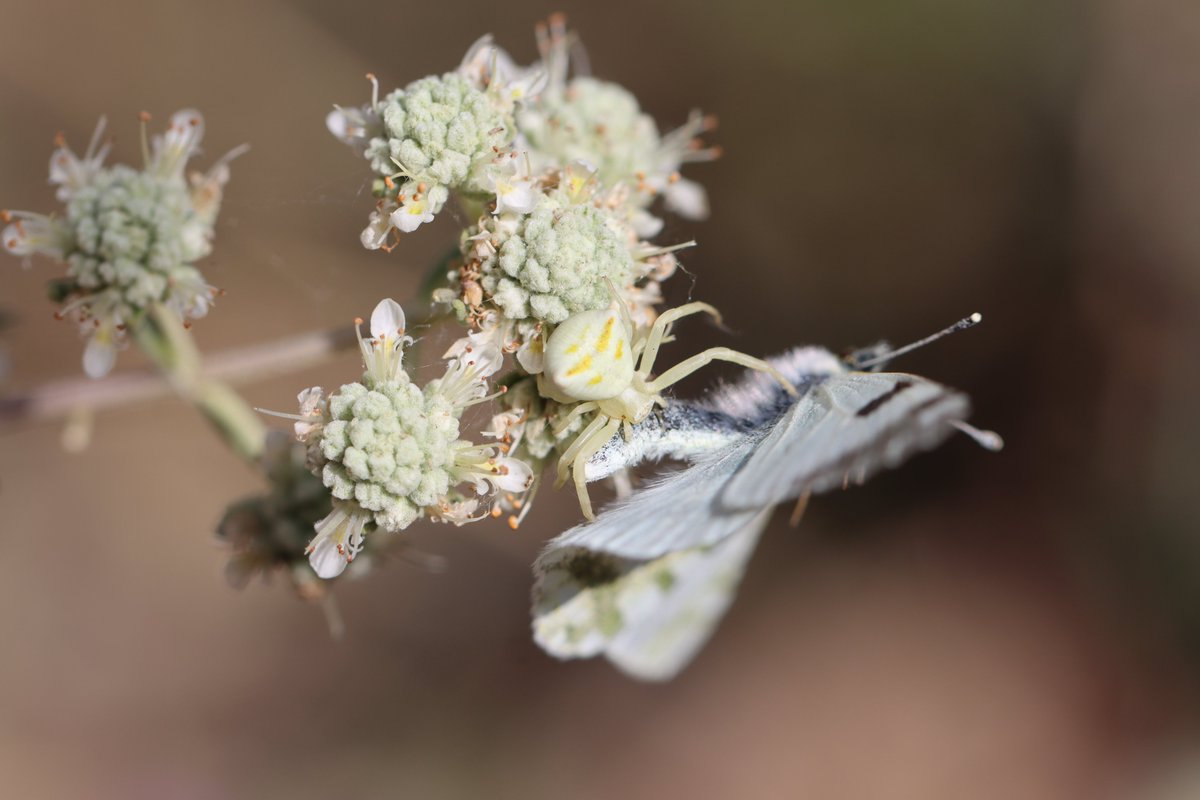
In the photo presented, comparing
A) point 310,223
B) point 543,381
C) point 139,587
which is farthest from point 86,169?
point 139,587

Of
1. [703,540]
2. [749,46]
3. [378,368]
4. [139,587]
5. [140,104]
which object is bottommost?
[703,540]

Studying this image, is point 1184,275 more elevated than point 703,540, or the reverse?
point 1184,275

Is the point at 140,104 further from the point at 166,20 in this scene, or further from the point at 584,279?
the point at 584,279

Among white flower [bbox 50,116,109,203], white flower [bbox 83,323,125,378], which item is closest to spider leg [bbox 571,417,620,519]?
white flower [bbox 83,323,125,378]

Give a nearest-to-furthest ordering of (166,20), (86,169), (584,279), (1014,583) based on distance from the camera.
A: (584,279)
(86,169)
(166,20)
(1014,583)

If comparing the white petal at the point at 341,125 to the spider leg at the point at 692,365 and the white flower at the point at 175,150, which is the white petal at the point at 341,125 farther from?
the spider leg at the point at 692,365

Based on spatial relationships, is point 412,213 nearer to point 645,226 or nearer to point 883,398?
point 645,226

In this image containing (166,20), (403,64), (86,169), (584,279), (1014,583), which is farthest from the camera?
(1014,583)
